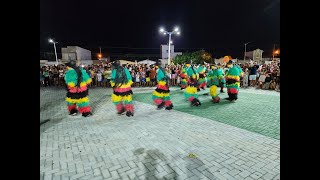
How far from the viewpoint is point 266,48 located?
71438 millimetres

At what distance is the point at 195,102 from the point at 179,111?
3.94ft

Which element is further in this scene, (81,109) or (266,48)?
(266,48)

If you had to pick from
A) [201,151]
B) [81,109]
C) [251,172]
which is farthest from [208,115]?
[81,109]

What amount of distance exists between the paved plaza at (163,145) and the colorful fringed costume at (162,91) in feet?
1.37

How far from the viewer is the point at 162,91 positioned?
8.75m

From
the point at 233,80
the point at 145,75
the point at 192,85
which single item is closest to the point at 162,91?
the point at 192,85

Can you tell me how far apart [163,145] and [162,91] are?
3.73 meters

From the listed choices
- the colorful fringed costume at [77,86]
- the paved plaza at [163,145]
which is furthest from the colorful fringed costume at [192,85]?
the colorful fringed costume at [77,86]

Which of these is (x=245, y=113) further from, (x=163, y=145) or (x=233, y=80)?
(x=163, y=145)

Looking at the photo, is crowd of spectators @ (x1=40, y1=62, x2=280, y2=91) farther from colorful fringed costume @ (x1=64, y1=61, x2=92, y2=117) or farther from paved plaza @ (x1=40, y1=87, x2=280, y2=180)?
colorful fringed costume @ (x1=64, y1=61, x2=92, y2=117)

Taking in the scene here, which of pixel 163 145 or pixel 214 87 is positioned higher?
pixel 214 87

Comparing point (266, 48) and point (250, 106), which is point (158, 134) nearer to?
point (250, 106)
